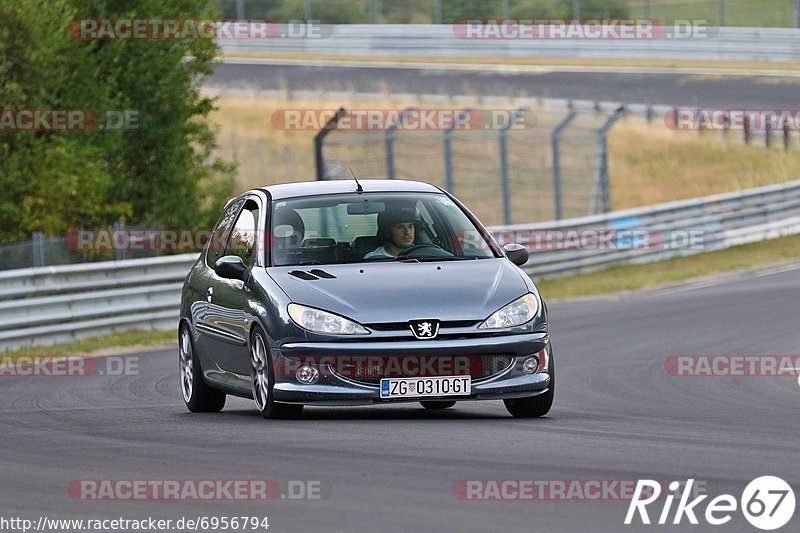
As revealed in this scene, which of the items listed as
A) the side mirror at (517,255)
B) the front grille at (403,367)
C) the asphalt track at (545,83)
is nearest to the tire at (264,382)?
the front grille at (403,367)

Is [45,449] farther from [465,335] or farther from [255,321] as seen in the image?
[465,335]

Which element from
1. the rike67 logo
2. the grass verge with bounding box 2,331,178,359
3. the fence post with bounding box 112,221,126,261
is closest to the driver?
the rike67 logo

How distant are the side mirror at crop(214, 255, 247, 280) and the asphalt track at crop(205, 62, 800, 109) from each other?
3459cm

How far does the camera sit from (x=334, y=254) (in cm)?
1091

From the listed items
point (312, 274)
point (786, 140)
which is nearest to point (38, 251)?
point (312, 274)

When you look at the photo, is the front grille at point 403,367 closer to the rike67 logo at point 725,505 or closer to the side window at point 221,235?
the side window at point 221,235

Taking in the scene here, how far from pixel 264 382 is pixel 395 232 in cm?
136

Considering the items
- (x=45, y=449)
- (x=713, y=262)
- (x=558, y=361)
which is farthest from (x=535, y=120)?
(x=45, y=449)

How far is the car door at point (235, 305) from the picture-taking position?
36.1 ft

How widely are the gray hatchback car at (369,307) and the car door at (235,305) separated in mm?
16

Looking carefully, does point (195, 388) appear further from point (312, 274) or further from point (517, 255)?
point (517, 255)

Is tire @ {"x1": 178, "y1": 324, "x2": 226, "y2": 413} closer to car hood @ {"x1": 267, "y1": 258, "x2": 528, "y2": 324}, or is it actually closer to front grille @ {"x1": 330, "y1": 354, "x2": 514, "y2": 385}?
car hood @ {"x1": 267, "y1": 258, "x2": 528, "y2": 324}

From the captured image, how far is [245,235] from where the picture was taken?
38.3ft

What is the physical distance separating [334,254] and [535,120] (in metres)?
32.3
